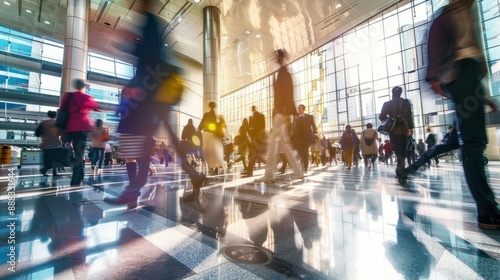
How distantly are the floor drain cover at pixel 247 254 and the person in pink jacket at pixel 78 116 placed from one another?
3.68 m

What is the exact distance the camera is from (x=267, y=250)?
1212 millimetres

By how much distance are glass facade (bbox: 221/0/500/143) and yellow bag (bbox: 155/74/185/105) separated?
12.6m

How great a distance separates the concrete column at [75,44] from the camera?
7363mm

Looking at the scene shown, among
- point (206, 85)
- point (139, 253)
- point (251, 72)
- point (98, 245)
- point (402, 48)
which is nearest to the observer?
point (139, 253)

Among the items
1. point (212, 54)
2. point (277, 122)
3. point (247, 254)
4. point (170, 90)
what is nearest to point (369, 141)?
point (277, 122)

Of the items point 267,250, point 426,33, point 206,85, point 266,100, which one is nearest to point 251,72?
point 206,85

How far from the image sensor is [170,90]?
2.51 m

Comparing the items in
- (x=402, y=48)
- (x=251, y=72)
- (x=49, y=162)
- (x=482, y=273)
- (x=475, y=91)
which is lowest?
(x=482, y=273)

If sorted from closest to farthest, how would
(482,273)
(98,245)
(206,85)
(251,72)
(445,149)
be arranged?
(482,273) < (98,245) < (445,149) < (206,85) < (251,72)

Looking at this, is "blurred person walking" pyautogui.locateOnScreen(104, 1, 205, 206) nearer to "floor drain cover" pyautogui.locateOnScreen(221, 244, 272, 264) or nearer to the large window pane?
"floor drain cover" pyautogui.locateOnScreen(221, 244, 272, 264)

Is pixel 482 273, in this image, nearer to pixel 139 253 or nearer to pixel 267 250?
pixel 267 250

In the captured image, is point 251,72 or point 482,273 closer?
point 482,273

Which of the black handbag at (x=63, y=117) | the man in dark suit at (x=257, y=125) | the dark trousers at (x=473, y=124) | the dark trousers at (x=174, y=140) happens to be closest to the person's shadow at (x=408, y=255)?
the dark trousers at (x=473, y=124)

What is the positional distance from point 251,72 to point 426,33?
1564 centimetres
